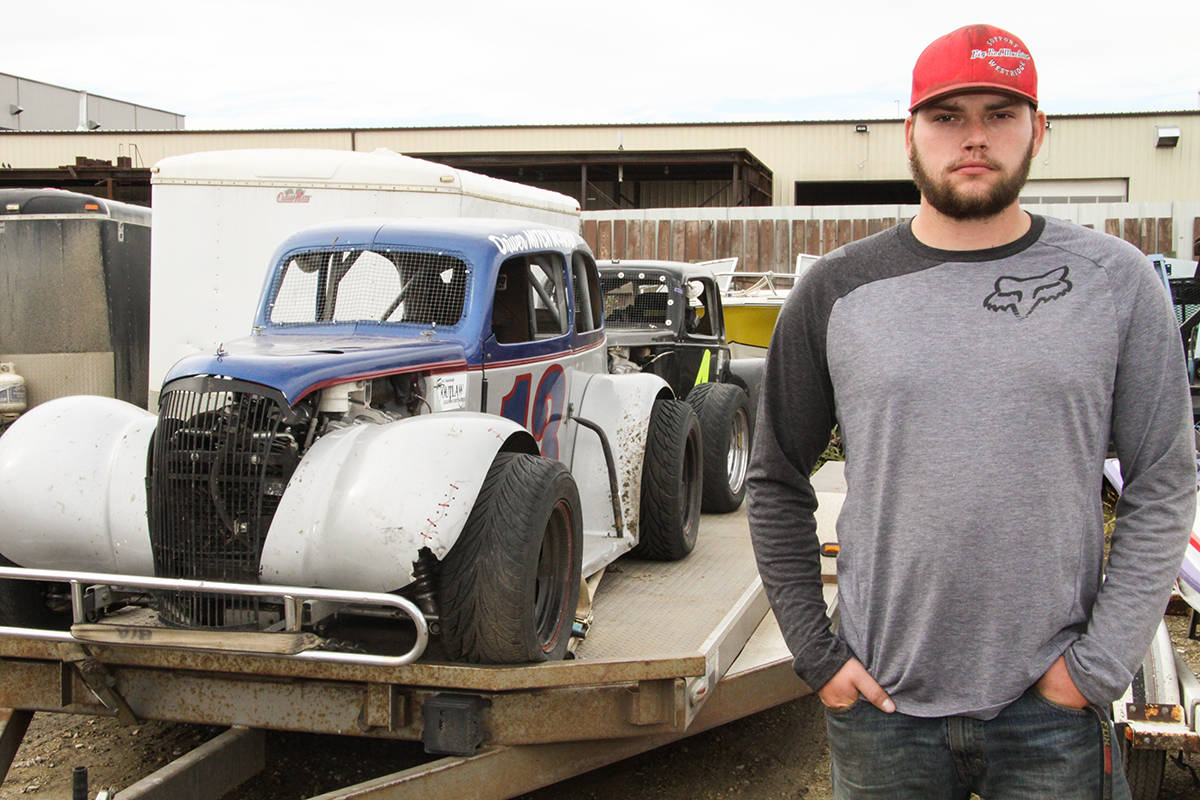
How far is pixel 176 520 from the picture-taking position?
12.3 ft

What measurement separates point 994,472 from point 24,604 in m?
3.58

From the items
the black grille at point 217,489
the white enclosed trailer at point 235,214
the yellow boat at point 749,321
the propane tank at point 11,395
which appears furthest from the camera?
the yellow boat at point 749,321

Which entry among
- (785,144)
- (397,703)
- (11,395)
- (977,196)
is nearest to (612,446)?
(397,703)

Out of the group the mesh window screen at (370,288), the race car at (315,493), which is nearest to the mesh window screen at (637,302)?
the mesh window screen at (370,288)

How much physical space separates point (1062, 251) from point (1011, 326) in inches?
7.9

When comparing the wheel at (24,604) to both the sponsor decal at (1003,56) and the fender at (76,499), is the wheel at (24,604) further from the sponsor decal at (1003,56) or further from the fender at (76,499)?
the sponsor decal at (1003,56)

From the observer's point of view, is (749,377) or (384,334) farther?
(749,377)

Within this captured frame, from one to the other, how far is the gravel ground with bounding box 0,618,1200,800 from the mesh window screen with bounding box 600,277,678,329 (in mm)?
4077

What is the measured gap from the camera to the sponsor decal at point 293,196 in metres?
8.77

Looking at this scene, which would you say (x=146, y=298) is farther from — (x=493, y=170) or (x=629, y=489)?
(x=493, y=170)

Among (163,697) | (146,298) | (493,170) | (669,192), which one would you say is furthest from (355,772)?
(669,192)

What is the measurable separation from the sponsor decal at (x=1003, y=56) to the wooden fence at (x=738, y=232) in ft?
57.0

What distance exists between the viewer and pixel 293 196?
8.77 meters

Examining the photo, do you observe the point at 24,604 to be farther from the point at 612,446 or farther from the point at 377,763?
the point at 612,446
